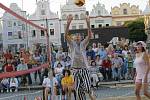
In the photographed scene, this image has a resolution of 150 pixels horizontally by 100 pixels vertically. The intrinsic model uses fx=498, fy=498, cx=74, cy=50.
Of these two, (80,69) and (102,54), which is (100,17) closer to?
(102,54)

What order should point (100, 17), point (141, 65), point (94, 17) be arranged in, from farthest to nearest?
1. point (100, 17)
2. point (94, 17)
3. point (141, 65)

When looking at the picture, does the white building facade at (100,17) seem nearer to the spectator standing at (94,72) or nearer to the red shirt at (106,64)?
the red shirt at (106,64)

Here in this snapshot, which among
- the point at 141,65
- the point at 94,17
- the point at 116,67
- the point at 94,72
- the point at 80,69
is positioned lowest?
the point at 94,72

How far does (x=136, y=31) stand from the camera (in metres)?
86.2

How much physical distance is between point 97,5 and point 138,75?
292 ft

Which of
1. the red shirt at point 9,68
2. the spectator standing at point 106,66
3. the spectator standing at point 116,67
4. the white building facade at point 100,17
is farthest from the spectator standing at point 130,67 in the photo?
the white building facade at point 100,17

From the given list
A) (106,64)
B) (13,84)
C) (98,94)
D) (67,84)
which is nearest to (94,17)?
(106,64)

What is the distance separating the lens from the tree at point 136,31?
8453 cm

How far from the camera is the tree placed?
8453 cm

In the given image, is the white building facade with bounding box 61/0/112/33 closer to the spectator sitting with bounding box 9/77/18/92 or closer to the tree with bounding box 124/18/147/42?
the tree with bounding box 124/18/147/42

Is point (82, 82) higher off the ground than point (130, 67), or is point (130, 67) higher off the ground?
point (82, 82)

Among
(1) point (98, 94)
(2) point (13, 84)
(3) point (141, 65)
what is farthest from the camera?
(2) point (13, 84)

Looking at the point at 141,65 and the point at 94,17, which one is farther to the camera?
the point at 94,17

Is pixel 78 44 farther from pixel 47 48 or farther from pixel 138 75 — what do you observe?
pixel 138 75
